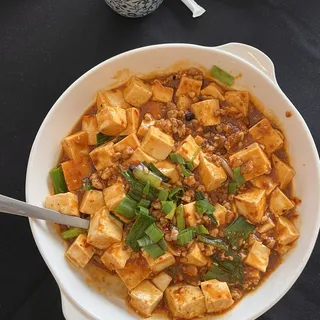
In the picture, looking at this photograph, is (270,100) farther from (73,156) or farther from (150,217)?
(73,156)

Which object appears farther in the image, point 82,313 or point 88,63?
point 88,63

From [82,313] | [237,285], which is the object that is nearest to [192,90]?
[237,285]

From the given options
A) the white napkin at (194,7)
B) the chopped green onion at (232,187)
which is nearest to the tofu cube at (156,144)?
the chopped green onion at (232,187)

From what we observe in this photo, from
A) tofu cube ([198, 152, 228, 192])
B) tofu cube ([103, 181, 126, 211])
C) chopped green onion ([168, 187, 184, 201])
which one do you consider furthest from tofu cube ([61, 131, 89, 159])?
tofu cube ([198, 152, 228, 192])

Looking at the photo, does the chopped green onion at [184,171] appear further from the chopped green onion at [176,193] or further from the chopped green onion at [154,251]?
the chopped green onion at [154,251]

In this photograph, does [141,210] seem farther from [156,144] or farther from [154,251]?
[156,144]

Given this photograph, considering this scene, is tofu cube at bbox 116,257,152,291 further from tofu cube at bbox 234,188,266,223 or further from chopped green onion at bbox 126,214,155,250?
tofu cube at bbox 234,188,266,223

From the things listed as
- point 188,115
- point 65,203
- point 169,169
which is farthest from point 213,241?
point 65,203
